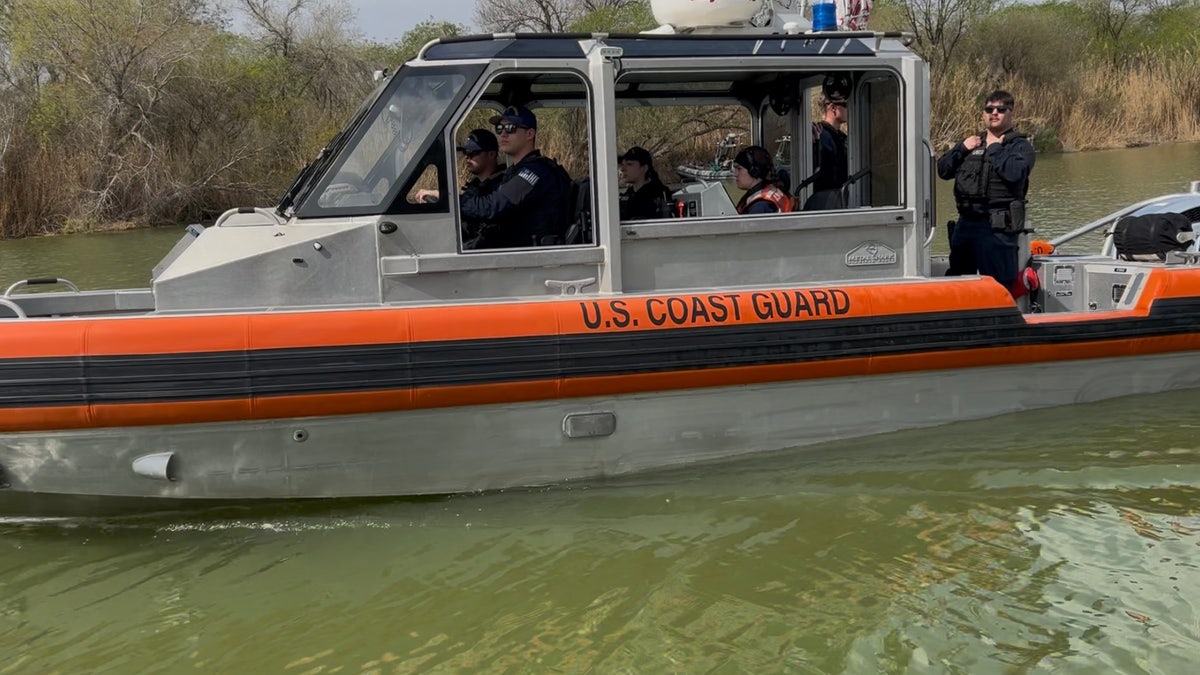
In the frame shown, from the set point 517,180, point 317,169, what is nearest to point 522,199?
point 517,180

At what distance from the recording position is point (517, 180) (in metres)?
4.70

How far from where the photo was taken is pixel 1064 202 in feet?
50.9

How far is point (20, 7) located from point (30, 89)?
5.40 ft

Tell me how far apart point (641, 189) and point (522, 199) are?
0.99 metres

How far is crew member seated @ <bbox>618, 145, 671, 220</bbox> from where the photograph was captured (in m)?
5.34

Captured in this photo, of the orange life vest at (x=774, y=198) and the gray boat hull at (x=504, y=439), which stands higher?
the orange life vest at (x=774, y=198)

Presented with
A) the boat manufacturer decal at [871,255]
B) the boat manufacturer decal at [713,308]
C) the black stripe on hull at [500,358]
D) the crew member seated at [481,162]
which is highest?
the crew member seated at [481,162]

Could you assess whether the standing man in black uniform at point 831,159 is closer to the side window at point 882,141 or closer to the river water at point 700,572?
the side window at point 882,141

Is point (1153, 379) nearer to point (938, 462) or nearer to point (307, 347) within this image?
point (938, 462)

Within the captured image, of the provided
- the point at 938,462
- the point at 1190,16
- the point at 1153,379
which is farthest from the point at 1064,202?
the point at 1190,16

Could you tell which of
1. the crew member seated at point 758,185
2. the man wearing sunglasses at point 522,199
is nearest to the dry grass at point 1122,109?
the crew member seated at point 758,185

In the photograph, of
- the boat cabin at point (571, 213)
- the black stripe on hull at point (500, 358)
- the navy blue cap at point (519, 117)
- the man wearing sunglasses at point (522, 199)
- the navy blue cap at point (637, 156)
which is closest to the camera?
the black stripe on hull at point (500, 358)

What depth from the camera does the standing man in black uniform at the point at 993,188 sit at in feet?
18.0

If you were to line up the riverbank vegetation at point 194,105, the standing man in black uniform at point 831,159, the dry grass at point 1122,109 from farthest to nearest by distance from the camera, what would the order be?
the dry grass at point 1122,109 → the riverbank vegetation at point 194,105 → the standing man in black uniform at point 831,159
